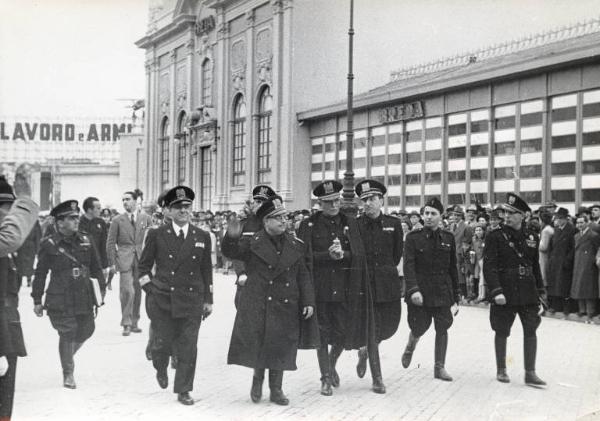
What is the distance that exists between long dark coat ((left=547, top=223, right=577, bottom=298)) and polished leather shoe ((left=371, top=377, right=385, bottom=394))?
7547 millimetres

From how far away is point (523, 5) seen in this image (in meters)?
27.6

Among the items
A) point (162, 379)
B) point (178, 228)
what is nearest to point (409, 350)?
point (162, 379)

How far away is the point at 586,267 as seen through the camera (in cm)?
1383

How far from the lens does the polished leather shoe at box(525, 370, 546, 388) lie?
8235mm

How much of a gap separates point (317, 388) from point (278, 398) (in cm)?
81

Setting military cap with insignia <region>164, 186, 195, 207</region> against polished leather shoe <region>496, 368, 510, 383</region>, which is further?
polished leather shoe <region>496, 368, 510, 383</region>

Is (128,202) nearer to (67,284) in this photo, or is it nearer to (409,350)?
(67,284)

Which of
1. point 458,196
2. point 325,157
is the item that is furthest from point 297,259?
point 325,157

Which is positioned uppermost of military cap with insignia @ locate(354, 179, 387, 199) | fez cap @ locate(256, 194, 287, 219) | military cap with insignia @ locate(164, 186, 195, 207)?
military cap with insignia @ locate(354, 179, 387, 199)

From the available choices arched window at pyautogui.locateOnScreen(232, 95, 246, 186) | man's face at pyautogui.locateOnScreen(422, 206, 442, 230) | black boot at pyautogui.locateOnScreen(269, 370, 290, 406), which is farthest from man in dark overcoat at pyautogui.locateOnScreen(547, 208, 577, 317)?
arched window at pyautogui.locateOnScreen(232, 95, 246, 186)

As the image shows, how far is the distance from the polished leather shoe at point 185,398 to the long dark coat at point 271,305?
19.7 inches

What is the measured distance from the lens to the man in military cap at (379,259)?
8.73 metres

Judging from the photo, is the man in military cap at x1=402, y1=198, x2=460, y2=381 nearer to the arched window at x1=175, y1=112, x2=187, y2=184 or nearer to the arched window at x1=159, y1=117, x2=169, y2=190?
the arched window at x1=175, y1=112, x2=187, y2=184

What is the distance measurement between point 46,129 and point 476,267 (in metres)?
58.4
